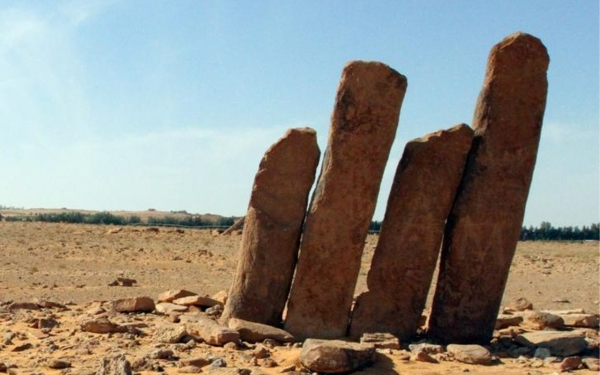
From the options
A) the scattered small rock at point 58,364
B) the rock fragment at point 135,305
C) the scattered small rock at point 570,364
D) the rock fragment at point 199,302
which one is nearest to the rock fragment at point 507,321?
the scattered small rock at point 570,364

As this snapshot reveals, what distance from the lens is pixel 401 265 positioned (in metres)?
9.77

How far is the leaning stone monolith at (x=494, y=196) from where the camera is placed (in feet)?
31.8

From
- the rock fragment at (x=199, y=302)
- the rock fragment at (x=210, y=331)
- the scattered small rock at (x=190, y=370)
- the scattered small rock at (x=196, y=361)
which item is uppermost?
the rock fragment at (x=199, y=302)

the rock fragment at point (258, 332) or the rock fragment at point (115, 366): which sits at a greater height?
the rock fragment at point (258, 332)

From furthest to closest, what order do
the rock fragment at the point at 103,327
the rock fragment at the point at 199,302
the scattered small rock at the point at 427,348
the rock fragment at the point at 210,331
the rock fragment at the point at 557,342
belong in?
the rock fragment at the point at 199,302
the rock fragment at the point at 103,327
the rock fragment at the point at 557,342
the rock fragment at the point at 210,331
the scattered small rock at the point at 427,348

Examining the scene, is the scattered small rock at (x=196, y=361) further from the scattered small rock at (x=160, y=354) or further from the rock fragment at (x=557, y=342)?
the rock fragment at (x=557, y=342)

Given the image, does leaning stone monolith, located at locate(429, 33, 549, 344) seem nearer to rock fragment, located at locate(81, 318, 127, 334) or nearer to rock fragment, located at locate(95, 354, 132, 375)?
rock fragment, located at locate(81, 318, 127, 334)

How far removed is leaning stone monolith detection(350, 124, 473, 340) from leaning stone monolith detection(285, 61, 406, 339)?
38 centimetres

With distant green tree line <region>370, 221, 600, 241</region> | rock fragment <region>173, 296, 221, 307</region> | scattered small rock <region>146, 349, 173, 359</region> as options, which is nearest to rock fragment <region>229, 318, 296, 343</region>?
scattered small rock <region>146, 349, 173, 359</region>

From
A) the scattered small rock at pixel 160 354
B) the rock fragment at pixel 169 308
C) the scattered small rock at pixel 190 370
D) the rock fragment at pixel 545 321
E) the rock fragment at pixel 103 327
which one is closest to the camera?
the scattered small rock at pixel 190 370

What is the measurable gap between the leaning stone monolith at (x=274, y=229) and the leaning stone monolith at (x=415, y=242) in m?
1.02

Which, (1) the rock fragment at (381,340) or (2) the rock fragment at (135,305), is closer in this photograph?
(1) the rock fragment at (381,340)

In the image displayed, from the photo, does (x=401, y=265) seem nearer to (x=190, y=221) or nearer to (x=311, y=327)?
(x=311, y=327)

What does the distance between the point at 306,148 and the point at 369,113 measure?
96cm
